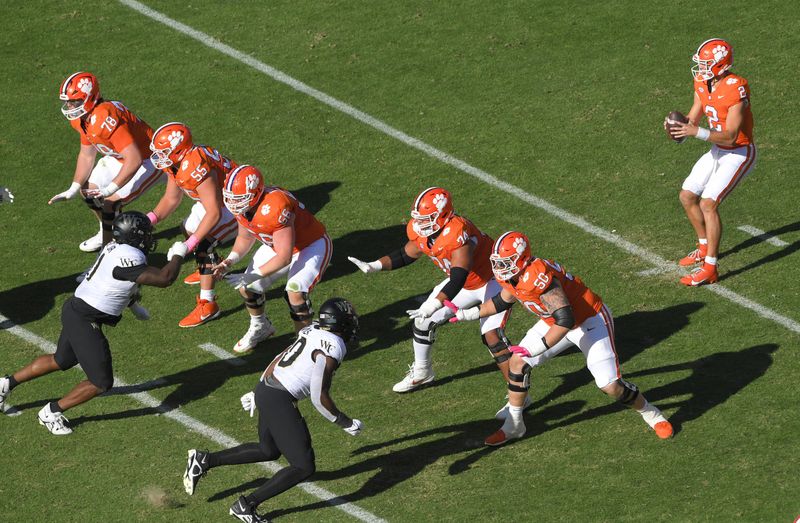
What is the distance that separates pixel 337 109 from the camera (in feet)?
55.2

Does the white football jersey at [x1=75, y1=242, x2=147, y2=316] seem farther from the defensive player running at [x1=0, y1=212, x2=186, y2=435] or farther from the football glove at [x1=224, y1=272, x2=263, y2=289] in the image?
the football glove at [x1=224, y1=272, x2=263, y2=289]

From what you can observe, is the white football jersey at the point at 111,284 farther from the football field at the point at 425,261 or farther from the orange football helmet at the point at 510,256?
the orange football helmet at the point at 510,256

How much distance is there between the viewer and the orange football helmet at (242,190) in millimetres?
12156

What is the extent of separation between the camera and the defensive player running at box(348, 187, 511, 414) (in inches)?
458

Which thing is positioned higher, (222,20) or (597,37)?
(597,37)

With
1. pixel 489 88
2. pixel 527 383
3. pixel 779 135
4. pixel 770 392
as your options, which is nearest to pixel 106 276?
pixel 527 383

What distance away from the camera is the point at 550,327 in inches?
432

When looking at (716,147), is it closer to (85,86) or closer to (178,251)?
(178,251)

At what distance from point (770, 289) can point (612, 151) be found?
127 inches

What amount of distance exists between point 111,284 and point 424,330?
2792 mm

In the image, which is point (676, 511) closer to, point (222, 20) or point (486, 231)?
point (486, 231)

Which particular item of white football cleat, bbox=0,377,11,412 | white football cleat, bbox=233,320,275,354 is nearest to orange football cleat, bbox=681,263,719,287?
white football cleat, bbox=233,320,275,354

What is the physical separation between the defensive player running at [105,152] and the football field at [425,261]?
2.48ft

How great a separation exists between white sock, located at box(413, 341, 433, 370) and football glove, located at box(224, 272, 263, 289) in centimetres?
162
